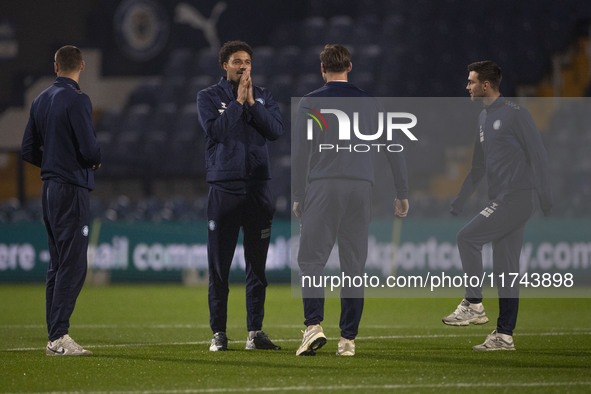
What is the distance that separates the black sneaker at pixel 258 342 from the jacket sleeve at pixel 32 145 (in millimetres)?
2020

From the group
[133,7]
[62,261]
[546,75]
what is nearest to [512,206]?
[62,261]

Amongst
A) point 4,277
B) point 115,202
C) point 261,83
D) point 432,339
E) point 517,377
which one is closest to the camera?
point 517,377

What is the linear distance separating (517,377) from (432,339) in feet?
8.22

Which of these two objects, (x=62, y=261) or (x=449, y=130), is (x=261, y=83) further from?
(x=62, y=261)

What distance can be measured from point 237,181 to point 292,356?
51.9 inches

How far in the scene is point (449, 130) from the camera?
59.1 feet

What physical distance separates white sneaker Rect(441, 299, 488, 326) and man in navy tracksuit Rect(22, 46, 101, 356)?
269 cm

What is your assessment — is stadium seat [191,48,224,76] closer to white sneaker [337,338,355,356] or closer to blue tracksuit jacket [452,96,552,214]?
blue tracksuit jacket [452,96,552,214]

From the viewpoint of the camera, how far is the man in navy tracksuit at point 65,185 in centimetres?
746

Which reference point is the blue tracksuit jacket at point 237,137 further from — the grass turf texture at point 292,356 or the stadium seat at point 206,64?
the stadium seat at point 206,64

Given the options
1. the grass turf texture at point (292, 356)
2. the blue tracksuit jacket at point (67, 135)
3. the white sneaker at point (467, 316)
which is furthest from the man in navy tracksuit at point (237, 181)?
the white sneaker at point (467, 316)

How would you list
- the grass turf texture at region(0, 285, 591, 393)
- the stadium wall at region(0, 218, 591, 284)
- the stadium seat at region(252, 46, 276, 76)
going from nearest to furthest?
the grass turf texture at region(0, 285, 591, 393) < the stadium wall at region(0, 218, 591, 284) < the stadium seat at region(252, 46, 276, 76)

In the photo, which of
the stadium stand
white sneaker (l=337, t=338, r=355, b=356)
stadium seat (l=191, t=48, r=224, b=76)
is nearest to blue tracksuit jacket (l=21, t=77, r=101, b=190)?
white sneaker (l=337, t=338, r=355, b=356)

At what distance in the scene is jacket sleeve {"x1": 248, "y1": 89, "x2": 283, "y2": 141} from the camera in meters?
7.50
